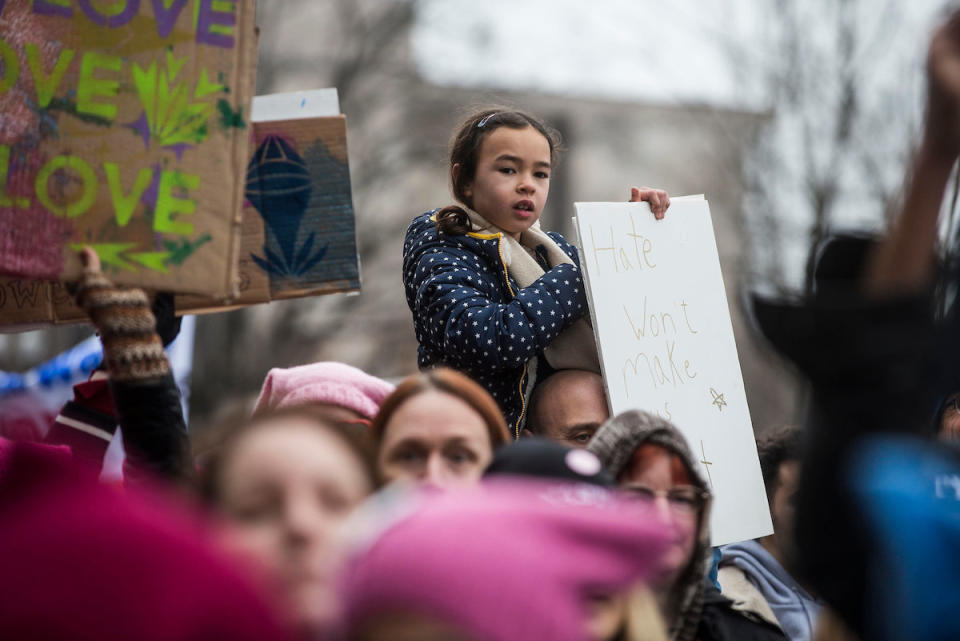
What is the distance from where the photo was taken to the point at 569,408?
312cm

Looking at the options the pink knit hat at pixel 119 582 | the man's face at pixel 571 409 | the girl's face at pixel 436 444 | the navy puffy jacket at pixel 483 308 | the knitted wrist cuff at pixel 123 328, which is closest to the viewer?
the pink knit hat at pixel 119 582

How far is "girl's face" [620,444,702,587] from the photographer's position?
2.34 m

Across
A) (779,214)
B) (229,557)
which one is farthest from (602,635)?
(779,214)

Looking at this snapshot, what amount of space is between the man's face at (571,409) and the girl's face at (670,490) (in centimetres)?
65

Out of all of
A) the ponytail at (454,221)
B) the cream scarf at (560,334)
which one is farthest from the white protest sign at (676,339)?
the ponytail at (454,221)

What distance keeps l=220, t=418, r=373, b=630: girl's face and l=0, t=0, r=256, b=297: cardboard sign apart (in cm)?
83

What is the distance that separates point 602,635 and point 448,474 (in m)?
0.48

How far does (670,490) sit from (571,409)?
754 millimetres

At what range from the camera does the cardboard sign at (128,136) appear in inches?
99.0

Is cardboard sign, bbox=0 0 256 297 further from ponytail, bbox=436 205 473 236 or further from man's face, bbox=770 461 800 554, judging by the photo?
man's face, bbox=770 461 800 554

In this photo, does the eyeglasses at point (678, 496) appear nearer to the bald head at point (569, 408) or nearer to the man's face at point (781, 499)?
the bald head at point (569, 408)

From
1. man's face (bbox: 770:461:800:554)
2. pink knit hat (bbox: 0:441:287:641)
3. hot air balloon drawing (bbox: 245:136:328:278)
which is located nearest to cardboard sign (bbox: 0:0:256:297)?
hot air balloon drawing (bbox: 245:136:328:278)

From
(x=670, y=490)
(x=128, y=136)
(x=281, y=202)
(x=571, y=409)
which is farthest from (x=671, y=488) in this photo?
(x=128, y=136)

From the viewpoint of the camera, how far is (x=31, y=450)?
1.57m
